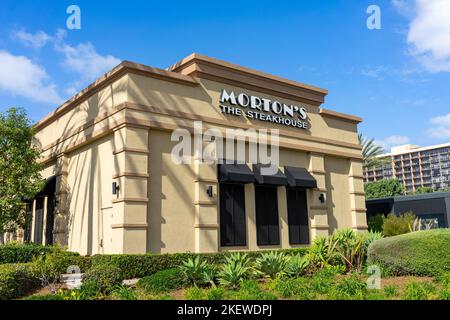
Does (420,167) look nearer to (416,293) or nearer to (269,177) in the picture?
(269,177)

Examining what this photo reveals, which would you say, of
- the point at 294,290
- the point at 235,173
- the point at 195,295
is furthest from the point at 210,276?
the point at 235,173

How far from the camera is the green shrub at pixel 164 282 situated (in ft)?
38.6

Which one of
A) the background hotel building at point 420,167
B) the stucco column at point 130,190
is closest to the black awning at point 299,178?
the stucco column at point 130,190

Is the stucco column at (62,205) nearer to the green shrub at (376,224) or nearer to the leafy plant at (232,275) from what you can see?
the leafy plant at (232,275)

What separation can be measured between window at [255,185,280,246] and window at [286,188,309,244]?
90 cm

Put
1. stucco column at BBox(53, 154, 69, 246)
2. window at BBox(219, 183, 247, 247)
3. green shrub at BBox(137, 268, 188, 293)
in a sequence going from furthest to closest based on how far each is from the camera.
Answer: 1. stucco column at BBox(53, 154, 69, 246)
2. window at BBox(219, 183, 247, 247)
3. green shrub at BBox(137, 268, 188, 293)

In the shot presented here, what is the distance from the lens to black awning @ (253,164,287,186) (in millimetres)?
19128

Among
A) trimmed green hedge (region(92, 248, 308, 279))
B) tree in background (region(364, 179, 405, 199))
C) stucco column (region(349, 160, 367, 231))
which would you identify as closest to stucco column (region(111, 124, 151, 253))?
trimmed green hedge (region(92, 248, 308, 279))

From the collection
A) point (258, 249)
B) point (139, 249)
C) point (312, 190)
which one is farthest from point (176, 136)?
point (312, 190)

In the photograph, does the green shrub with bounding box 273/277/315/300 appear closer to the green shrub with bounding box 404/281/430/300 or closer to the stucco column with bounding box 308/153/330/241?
the green shrub with bounding box 404/281/430/300

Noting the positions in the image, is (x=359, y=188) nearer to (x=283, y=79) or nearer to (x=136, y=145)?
(x=283, y=79)

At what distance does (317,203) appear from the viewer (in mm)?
21656

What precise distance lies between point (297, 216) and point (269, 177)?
2.74 meters

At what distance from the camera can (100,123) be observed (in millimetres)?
17984
